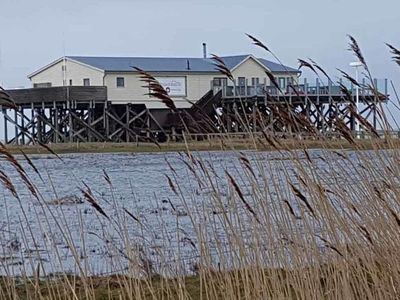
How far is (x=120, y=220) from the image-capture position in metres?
7.55

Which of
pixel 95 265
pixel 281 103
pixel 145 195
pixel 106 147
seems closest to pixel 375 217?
pixel 281 103

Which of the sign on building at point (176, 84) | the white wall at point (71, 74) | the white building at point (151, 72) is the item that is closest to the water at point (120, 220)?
the white building at point (151, 72)

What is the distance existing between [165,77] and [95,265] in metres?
47.8

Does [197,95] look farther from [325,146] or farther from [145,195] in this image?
[325,146]

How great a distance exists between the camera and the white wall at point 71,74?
57.3m

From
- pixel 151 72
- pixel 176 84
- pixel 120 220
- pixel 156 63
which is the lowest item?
pixel 120 220

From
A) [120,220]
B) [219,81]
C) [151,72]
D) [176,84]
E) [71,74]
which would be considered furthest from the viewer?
[71,74]

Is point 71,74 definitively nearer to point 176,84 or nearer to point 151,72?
point 176,84

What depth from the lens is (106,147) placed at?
5178 cm

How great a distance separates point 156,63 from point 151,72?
4.83m

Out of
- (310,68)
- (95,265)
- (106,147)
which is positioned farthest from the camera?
(106,147)

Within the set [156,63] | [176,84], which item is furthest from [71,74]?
[176,84]

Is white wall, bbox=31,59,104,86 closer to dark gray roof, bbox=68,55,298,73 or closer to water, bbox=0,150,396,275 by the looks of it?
dark gray roof, bbox=68,55,298,73

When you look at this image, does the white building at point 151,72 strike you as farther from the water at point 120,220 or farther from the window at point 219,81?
the water at point 120,220
